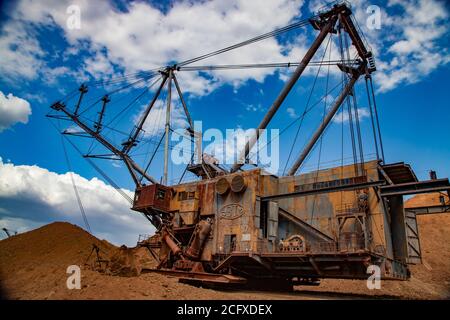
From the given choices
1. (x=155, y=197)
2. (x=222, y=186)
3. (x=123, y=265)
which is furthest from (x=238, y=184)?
(x=123, y=265)

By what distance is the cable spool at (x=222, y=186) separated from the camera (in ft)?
68.3

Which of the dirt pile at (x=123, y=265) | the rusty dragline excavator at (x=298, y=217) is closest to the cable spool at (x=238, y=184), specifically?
the rusty dragline excavator at (x=298, y=217)

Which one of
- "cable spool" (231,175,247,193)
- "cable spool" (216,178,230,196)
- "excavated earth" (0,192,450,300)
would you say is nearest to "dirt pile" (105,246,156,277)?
"excavated earth" (0,192,450,300)

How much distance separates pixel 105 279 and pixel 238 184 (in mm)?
8654

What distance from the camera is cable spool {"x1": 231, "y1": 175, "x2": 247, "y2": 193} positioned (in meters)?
20.0

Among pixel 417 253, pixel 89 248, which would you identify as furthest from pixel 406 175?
pixel 89 248

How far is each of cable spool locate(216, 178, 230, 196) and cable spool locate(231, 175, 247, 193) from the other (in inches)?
21.1

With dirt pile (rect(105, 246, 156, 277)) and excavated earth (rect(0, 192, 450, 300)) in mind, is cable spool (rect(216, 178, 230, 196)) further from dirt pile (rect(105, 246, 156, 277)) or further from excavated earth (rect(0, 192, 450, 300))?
dirt pile (rect(105, 246, 156, 277))

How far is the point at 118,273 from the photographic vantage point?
22.2 metres

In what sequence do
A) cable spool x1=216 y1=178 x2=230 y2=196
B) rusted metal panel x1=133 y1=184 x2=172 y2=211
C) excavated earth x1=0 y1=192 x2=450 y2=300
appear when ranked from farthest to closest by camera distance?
rusted metal panel x1=133 y1=184 x2=172 y2=211
cable spool x1=216 y1=178 x2=230 y2=196
excavated earth x1=0 y1=192 x2=450 y2=300

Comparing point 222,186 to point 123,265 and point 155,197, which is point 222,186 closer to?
point 155,197

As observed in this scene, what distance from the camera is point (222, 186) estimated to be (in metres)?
21.0

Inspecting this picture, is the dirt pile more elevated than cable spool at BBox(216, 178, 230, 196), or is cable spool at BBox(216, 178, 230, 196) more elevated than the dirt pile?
cable spool at BBox(216, 178, 230, 196)
